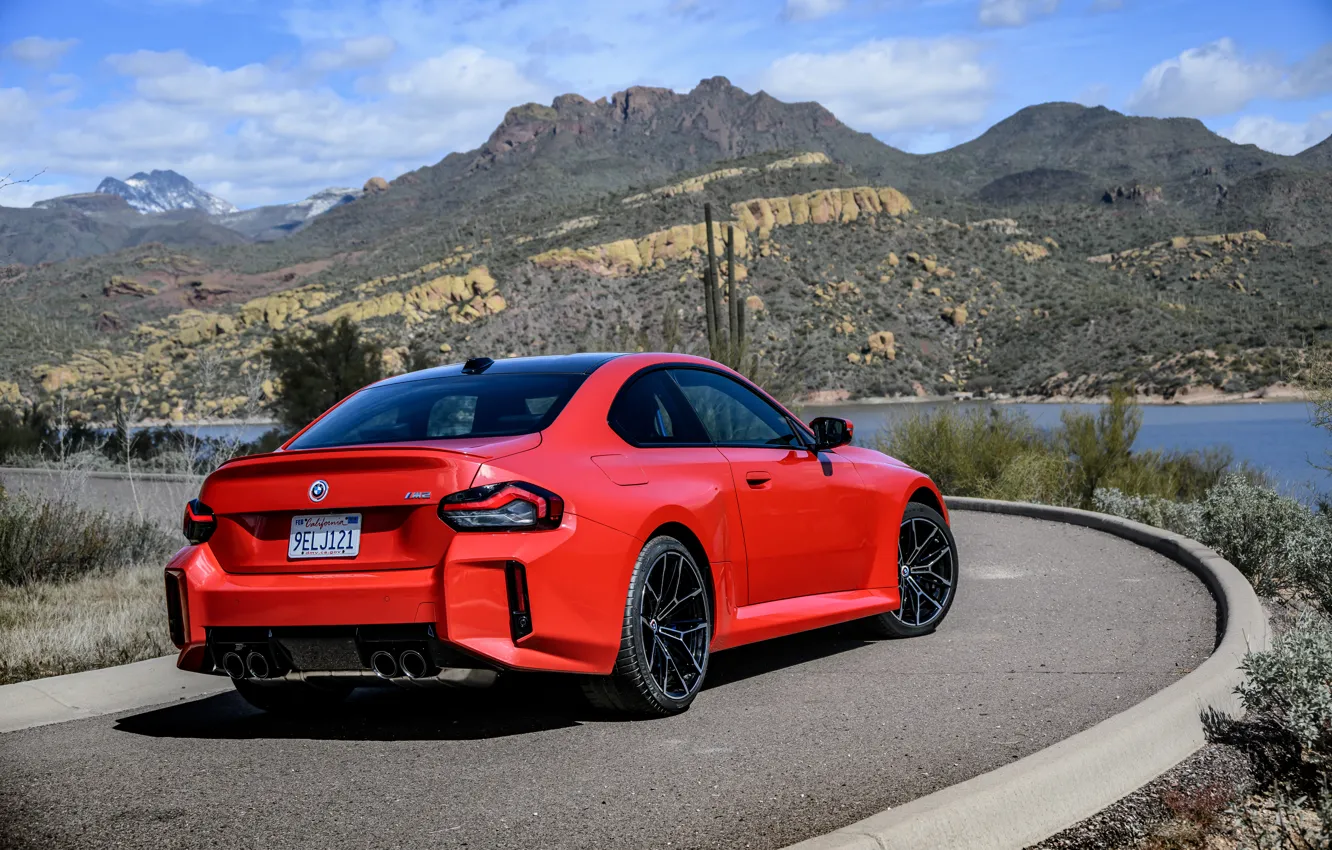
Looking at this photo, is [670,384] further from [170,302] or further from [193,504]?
[170,302]

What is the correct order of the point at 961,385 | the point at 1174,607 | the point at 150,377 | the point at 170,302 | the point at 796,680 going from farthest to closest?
1. the point at 170,302
2. the point at 150,377
3. the point at 961,385
4. the point at 1174,607
5. the point at 796,680

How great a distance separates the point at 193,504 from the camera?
5965 millimetres

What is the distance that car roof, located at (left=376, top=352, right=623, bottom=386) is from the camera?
6.50 metres

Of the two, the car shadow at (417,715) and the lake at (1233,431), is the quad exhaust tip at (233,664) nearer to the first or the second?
the car shadow at (417,715)

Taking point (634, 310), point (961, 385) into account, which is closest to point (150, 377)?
point (634, 310)

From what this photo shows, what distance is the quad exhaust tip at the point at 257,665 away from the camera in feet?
18.4

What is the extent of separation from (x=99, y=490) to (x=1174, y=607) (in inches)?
783

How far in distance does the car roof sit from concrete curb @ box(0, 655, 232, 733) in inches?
83.9

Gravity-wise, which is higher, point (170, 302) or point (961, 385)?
point (170, 302)

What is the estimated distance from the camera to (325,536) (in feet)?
18.2

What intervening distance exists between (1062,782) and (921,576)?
3.50 m

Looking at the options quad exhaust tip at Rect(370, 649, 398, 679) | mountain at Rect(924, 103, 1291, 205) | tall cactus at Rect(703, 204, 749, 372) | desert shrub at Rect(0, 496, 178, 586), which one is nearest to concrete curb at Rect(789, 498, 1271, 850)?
quad exhaust tip at Rect(370, 649, 398, 679)

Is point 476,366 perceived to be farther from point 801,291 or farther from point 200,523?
point 801,291

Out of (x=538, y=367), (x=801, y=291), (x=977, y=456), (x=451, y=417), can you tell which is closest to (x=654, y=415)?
(x=538, y=367)
